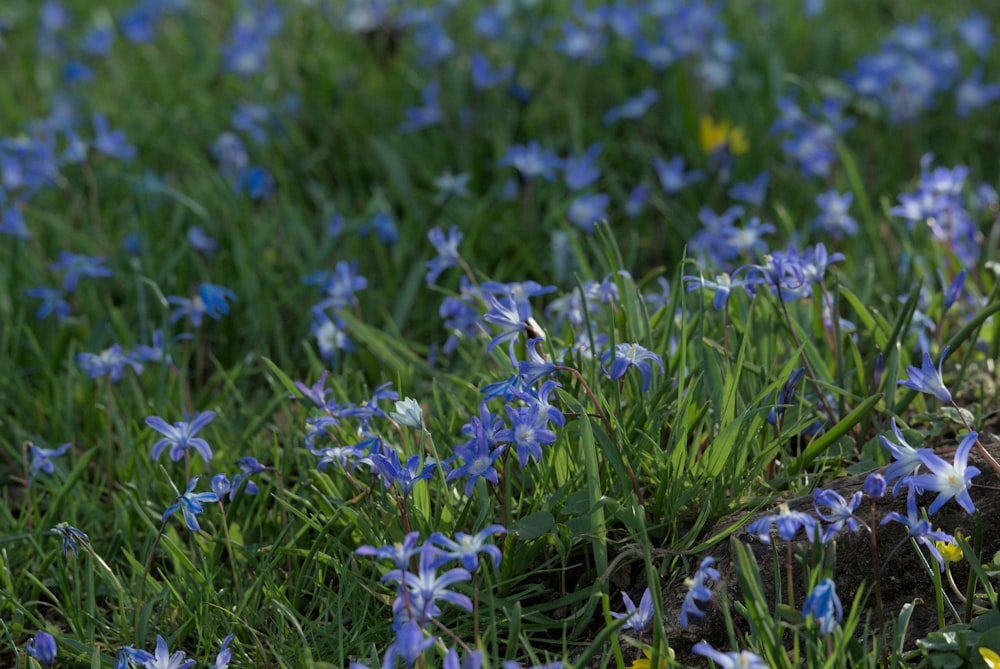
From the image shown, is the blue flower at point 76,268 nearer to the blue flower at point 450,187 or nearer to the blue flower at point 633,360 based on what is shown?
the blue flower at point 450,187

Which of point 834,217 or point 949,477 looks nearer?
point 949,477

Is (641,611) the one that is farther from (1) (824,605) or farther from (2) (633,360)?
(2) (633,360)

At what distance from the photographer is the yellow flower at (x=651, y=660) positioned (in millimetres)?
1625

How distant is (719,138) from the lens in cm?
368

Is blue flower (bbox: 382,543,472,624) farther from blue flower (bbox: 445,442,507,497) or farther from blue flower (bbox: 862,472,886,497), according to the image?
blue flower (bbox: 862,472,886,497)

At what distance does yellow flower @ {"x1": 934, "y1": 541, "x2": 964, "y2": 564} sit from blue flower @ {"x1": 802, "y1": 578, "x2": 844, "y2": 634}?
0.36 metres

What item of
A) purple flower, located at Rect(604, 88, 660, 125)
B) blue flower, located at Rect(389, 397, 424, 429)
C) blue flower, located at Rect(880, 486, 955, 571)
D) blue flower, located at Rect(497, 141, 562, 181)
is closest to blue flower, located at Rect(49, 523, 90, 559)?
blue flower, located at Rect(389, 397, 424, 429)

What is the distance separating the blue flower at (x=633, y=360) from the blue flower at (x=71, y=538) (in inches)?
36.7

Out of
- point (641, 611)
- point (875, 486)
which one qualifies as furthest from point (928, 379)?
point (641, 611)

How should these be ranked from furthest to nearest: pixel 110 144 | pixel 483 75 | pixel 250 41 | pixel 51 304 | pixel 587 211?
pixel 250 41 < pixel 483 75 < pixel 110 144 < pixel 587 211 < pixel 51 304

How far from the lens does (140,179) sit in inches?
135

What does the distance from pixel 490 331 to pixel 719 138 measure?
1.49m

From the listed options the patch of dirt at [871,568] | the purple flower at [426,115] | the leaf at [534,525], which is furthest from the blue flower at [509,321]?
the purple flower at [426,115]

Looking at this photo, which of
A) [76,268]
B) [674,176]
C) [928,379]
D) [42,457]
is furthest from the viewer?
[674,176]
